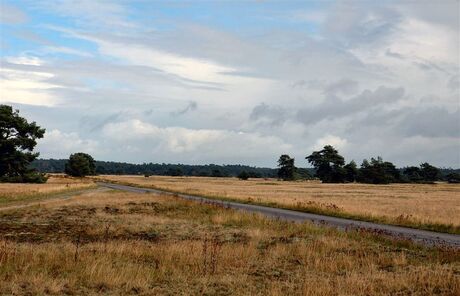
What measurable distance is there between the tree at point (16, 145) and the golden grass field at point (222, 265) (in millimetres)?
78059

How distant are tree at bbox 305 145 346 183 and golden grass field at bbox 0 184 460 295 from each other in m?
153

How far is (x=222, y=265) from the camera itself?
13461 millimetres

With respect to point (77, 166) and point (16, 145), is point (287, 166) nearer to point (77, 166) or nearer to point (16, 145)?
point (77, 166)

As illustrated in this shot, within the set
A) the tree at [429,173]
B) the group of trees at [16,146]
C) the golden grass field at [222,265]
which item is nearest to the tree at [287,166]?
the tree at [429,173]

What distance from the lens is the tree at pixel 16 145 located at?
93.1 meters

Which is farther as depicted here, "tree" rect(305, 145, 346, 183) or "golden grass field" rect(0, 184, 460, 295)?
"tree" rect(305, 145, 346, 183)

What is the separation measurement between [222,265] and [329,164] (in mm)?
166729

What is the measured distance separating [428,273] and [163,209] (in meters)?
26.9

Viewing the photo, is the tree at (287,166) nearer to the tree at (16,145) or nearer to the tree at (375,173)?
the tree at (375,173)

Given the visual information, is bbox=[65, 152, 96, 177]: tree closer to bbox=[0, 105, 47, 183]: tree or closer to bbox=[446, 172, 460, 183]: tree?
bbox=[0, 105, 47, 183]: tree

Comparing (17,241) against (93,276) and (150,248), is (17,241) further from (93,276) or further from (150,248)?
(93,276)

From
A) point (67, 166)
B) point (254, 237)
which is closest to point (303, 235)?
point (254, 237)

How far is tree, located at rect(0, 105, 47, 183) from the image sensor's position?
93.1 meters

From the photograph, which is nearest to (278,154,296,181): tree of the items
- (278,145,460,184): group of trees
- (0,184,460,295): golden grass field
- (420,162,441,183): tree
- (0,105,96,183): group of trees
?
(278,145,460,184): group of trees
